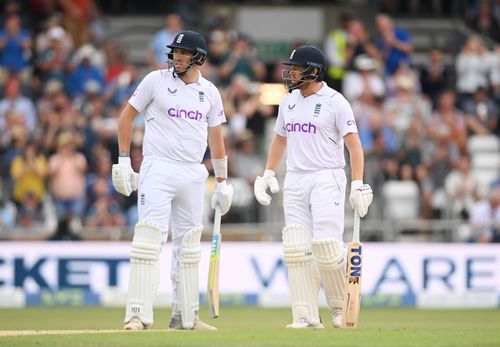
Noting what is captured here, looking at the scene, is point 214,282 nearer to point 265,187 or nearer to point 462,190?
point 265,187

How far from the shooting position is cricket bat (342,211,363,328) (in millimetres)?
10812

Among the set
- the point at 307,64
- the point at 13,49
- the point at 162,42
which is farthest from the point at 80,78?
the point at 307,64

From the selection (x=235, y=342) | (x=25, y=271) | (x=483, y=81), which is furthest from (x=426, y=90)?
(x=235, y=342)

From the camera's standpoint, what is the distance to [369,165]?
19219mm

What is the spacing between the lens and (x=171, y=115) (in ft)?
34.8

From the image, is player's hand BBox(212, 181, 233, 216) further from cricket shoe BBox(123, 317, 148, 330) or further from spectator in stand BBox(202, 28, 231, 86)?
spectator in stand BBox(202, 28, 231, 86)

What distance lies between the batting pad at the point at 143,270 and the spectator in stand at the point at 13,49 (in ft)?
32.2

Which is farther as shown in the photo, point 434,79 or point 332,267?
point 434,79

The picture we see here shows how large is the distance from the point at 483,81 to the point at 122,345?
13323 millimetres

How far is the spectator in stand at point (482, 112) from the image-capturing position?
68.3 feet

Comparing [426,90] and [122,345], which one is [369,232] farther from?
[122,345]

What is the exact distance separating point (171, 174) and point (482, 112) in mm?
11325

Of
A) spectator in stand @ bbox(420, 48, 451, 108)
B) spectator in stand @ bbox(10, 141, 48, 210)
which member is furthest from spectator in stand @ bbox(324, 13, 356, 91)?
spectator in stand @ bbox(10, 141, 48, 210)

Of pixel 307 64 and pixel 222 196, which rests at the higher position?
pixel 307 64
